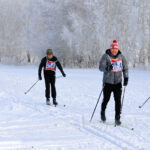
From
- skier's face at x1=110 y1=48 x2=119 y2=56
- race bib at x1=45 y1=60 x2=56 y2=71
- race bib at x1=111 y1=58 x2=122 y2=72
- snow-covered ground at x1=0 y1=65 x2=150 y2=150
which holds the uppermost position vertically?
skier's face at x1=110 y1=48 x2=119 y2=56

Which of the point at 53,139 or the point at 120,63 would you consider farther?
the point at 120,63

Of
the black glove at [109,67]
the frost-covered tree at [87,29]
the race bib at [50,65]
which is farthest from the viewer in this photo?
the frost-covered tree at [87,29]

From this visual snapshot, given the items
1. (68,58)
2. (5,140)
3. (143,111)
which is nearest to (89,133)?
(5,140)

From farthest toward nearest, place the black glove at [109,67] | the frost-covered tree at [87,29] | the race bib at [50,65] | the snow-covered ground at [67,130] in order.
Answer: the frost-covered tree at [87,29] → the race bib at [50,65] → the black glove at [109,67] → the snow-covered ground at [67,130]

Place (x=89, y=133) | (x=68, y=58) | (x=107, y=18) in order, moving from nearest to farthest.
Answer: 1. (x=89, y=133)
2. (x=107, y=18)
3. (x=68, y=58)

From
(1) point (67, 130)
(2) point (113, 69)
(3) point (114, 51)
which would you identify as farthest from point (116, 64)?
(1) point (67, 130)

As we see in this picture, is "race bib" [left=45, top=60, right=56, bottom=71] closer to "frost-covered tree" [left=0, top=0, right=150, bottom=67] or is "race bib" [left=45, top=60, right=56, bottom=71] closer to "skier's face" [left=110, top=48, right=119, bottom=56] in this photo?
"skier's face" [left=110, top=48, right=119, bottom=56]

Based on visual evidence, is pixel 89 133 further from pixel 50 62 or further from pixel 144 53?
pixel 144 53

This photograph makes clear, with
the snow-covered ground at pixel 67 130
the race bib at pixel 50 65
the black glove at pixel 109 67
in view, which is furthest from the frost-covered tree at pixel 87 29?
the black glove at pixel 109 67

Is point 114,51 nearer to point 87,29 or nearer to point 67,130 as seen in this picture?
point 67,130

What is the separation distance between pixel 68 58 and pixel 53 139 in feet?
85.7

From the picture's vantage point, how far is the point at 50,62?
24.1ft

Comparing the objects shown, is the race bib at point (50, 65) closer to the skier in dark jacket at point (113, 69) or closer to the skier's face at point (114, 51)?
the skier in dark jacket at point (113, 69)

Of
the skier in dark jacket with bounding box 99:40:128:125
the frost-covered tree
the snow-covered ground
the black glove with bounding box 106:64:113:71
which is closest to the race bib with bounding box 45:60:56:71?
the snow-covered ground
